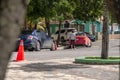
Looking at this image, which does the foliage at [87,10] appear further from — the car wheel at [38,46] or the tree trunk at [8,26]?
the tree trunk at [8,26]

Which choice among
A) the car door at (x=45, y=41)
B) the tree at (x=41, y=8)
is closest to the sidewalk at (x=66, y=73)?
the car door at (x=45, y=41)

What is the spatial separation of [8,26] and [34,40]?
21.7 meters

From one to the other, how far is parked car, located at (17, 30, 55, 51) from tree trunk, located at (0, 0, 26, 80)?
21.4m

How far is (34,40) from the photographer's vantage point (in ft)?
80.0

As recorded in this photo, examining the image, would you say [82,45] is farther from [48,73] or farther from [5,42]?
[5,42]

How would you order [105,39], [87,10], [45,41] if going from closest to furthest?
[105,39] < [45,41] < [87,10]

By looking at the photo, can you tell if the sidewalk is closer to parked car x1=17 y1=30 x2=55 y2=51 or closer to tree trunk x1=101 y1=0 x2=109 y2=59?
tree trunk x1=101 y1=0 x2=109 y2=59

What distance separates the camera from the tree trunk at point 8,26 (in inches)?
106

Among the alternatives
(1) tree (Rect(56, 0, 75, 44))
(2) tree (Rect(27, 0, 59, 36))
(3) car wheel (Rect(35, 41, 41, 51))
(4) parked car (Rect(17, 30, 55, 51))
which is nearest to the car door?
(4) parked car (Rect(17, 30, 55, 51))

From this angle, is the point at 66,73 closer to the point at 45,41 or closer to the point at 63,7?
the point at 45,41

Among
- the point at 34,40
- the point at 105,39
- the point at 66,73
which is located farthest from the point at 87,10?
the point at 66,73

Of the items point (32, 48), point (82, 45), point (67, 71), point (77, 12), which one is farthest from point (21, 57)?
point (77, 12)

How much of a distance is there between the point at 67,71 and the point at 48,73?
82cm

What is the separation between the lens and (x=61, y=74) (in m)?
12.1
